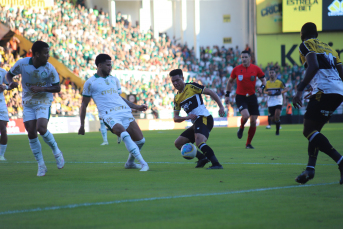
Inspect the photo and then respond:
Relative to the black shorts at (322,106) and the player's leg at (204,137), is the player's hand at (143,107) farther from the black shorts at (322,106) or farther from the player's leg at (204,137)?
the black shorts at (322,106)

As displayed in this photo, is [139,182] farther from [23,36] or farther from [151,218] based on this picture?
[23,36]

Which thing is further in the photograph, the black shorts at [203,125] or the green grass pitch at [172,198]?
the black shorts at [203,125]

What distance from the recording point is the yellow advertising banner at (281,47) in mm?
46500

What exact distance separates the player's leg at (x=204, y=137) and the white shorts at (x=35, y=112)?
2.63m

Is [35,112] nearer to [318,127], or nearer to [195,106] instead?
[195,106]

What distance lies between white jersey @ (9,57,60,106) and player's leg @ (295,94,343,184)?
4.28 metres

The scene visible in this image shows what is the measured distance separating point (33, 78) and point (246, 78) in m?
7.19

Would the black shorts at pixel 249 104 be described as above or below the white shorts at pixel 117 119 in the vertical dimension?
below

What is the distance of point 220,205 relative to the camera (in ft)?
16.2

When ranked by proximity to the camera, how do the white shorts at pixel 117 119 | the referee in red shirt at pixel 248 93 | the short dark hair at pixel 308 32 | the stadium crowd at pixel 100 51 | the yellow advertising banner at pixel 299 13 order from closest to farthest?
the short dark hair at pixel 308 32, the white shorts at pixel 117 119, the referee in red shirt at pixel 248 93, the stadium crowd at pixel 100 51, the yellow advertising banner at pixel 299 13

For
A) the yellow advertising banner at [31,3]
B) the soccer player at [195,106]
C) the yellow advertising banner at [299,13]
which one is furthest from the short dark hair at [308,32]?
the yellow advertising banner at [299,13]

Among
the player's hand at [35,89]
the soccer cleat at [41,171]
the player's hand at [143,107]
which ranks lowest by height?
the soccer cleat at [41,171]

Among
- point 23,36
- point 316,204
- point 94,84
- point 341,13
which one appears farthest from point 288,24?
point 316,204

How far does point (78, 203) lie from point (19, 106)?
884 inches
